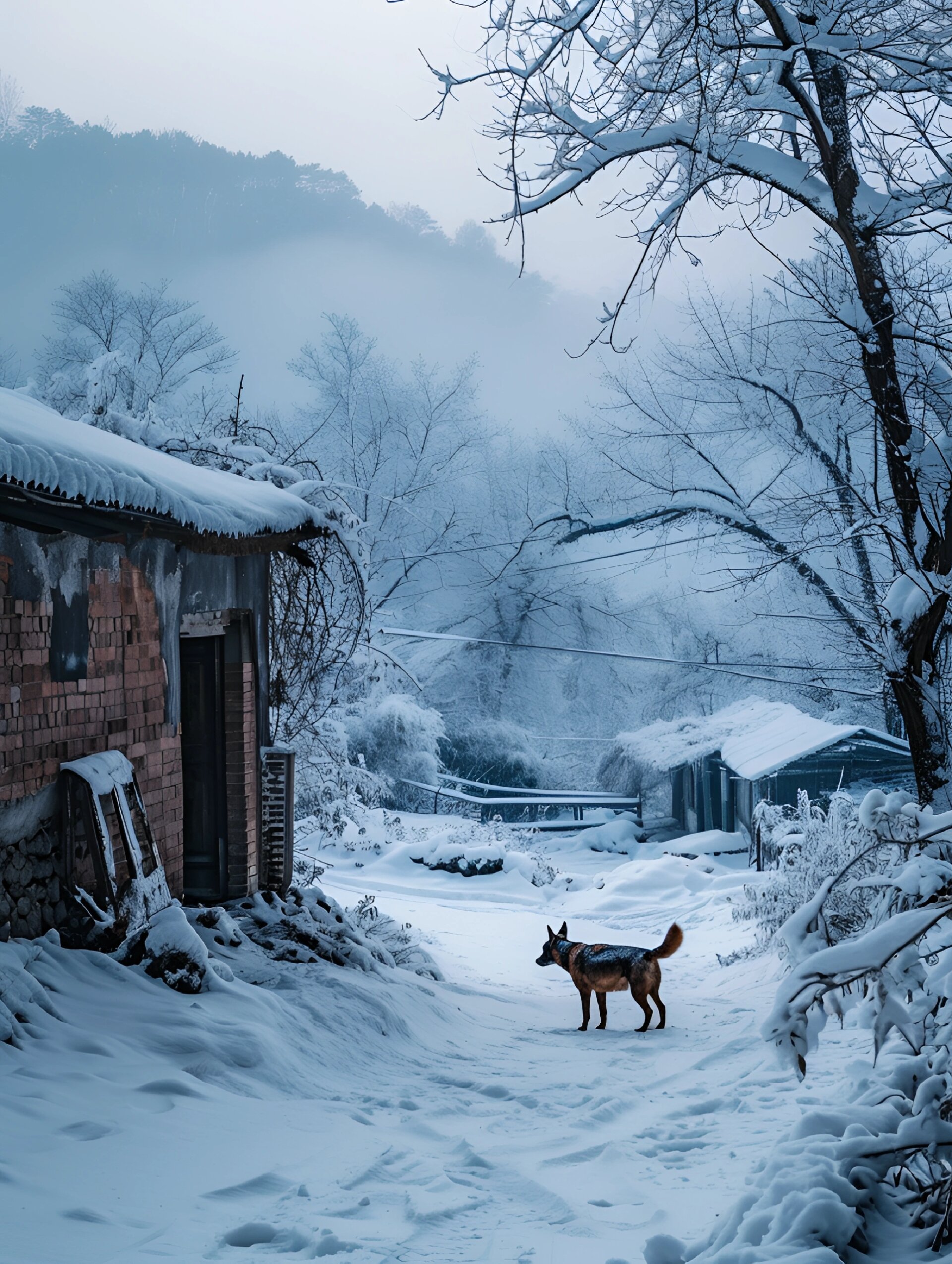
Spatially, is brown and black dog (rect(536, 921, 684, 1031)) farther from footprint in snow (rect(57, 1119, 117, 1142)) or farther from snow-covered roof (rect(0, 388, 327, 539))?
footprint in snow (rect(57, 1119, 117, 1142))

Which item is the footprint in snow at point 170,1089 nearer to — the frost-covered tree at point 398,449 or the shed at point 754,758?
the shed at point 754,758

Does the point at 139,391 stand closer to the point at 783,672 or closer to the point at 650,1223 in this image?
the point at 783,672

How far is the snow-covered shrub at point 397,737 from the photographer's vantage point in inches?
1049

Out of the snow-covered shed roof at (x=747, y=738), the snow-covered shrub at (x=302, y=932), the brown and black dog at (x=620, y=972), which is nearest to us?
the snow-covered shrub at (x=302, y=932)

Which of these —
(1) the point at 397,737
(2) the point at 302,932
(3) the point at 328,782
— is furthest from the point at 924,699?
(1) the point at 397,737

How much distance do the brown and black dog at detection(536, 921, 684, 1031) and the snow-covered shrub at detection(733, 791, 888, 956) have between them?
3.53ft

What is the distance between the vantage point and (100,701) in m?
5.61

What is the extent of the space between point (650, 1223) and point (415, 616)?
35768mm

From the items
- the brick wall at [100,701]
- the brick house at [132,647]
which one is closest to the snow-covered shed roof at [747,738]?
the brick house at [132,647]

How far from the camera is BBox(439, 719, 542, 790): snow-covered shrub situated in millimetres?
33844

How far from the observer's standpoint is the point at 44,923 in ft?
16.0

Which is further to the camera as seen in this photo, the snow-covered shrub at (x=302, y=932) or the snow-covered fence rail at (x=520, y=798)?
the snow-covered fence rail at (x=520, y=798)

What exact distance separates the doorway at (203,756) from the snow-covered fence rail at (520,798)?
62.4 ft

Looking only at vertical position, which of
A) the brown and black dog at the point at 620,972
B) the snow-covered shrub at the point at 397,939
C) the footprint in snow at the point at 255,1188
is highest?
the footprint in snow at the point at 255,1188
